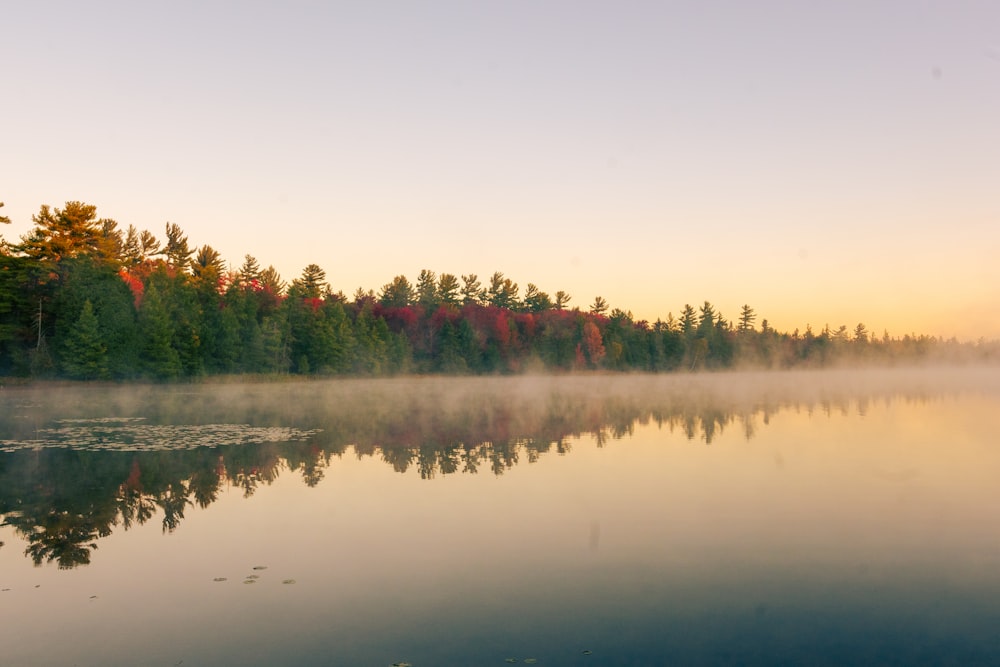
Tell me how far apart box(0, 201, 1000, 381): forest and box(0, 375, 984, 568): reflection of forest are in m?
20.9

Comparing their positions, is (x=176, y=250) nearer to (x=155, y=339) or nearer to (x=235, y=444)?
(x=155, y=339)

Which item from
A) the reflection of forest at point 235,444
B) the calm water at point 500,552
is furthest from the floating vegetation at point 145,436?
the calm water at point 500,552

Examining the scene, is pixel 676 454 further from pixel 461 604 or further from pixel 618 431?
pixel 461 604

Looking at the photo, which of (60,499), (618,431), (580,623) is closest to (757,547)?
(580,623)

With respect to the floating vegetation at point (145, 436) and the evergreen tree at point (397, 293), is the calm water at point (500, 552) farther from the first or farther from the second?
the evergreen tree at point (397, 293)

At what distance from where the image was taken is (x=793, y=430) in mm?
32312

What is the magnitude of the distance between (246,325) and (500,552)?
285 ft

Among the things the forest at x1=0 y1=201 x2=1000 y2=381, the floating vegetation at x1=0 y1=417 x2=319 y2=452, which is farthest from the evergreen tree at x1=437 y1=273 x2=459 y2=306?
the floating vegetation at x1=0 y1=417 x2=319 y2=452

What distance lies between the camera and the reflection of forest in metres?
16.6

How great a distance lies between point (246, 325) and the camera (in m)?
92.6

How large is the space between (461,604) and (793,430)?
26.3 m

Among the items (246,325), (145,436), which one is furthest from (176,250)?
(145,436)

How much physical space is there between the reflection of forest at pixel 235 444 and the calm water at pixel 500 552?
19 cm

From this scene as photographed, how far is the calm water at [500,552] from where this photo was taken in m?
9.09
